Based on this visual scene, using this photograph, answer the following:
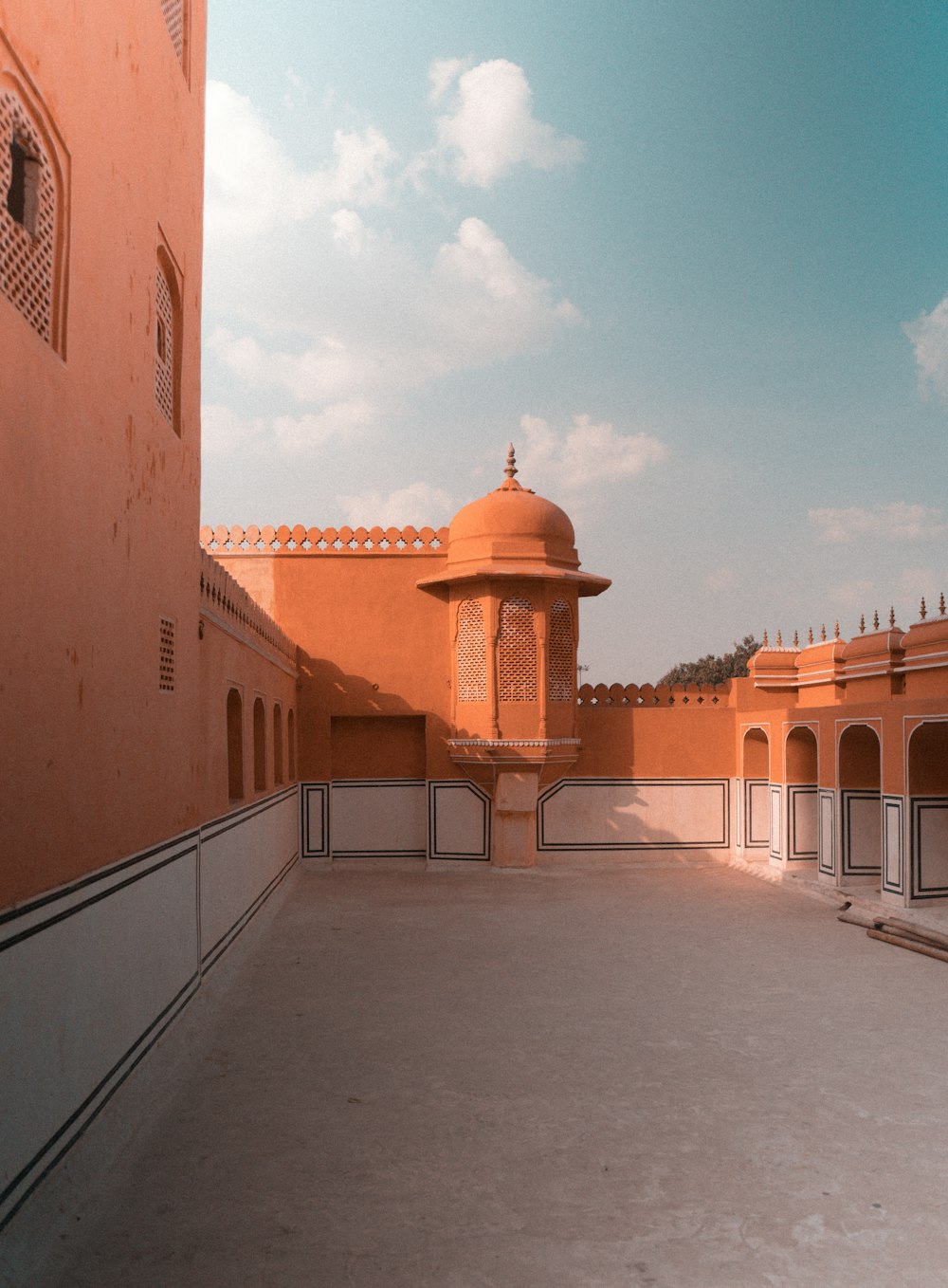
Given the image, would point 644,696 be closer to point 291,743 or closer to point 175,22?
point 291,743

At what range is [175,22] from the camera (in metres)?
5.85

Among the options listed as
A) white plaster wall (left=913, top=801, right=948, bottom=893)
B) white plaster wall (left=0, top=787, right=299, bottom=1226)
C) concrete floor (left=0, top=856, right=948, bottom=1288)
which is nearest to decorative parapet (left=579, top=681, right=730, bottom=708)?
white plaster wall (left=913, top=801, right=948, bottom=893)

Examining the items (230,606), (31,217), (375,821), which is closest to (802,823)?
(375,821)

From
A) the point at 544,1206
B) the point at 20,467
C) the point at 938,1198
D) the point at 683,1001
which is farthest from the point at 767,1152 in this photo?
the point at 20,467

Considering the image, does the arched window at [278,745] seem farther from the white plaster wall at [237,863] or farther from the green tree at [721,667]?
the green tree at [721,667]

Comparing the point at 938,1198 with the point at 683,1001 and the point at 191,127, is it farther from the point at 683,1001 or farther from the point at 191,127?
the point at 191,127

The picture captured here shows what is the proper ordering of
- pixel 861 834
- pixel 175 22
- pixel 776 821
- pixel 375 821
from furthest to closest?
pixel 375 821 < pixel 776 821 < pixel 861 834 < pixel 175 22

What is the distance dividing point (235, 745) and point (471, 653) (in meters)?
4.75

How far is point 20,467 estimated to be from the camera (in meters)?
→ 3.25

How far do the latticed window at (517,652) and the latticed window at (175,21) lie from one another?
7.52 metres

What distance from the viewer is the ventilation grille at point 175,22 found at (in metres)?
5.64

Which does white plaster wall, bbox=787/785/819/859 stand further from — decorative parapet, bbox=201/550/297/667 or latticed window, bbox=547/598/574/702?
decorative parapet, bbox=201/550/297/667

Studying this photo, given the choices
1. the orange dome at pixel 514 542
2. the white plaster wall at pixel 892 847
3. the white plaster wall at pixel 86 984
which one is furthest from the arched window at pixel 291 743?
the white plaster wall at pixel 892 847

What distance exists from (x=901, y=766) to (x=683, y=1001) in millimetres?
4217
